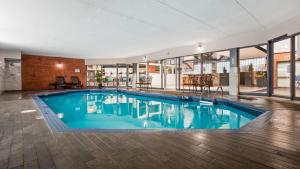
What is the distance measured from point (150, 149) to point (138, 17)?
3657mm

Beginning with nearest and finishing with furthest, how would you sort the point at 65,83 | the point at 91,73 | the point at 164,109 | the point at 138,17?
1. the point at 138,17
2. the point at 164,109
3. the point at 65,83
4. the point at 91,73

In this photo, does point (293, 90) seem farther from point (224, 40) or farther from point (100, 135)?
point (100, 135)

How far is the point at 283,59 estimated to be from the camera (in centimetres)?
830

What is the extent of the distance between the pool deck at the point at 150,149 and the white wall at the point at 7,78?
30.9 feet

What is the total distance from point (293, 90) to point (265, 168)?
5.05 meters

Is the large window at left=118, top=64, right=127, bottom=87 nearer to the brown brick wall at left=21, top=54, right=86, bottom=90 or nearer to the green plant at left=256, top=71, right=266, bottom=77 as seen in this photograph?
the brown brick wall at left=21, top=54, right=86, bottom=90

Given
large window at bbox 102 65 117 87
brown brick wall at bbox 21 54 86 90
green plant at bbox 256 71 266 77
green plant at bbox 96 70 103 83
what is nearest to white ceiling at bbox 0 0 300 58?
brown brick wall at bbox 21 54 86 90

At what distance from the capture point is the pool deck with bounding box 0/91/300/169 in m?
1.43

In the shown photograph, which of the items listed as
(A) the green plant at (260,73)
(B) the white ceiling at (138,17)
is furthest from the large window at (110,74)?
(A) the green plant at (260,73)

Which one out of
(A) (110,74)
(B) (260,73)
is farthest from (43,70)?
(B) (260,73)

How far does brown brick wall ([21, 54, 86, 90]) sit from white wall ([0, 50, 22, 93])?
15.9 inches

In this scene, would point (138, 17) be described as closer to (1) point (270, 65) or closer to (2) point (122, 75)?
(1) point (270, 65)

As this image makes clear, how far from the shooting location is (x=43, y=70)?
36.6ft

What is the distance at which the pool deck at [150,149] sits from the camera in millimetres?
1430
